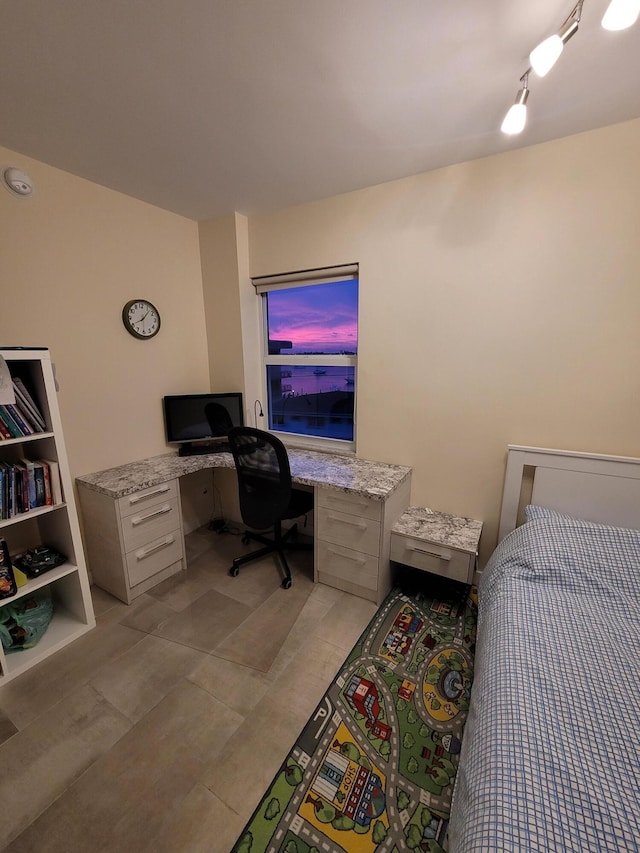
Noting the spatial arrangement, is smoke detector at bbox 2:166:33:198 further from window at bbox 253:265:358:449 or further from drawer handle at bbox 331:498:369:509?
drawer handle at bbox 331:498:369:509

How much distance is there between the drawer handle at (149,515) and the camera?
1.97 m

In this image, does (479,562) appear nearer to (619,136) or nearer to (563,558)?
(563,558)

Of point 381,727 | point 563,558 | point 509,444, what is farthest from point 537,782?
point 509,444

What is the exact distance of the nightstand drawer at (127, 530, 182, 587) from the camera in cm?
200

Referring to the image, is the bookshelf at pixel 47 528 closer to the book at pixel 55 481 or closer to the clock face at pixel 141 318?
the book at pixel 55 481

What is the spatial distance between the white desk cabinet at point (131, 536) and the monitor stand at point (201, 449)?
426mm

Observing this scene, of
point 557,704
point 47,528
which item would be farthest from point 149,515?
point 557,704

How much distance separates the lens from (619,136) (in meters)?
1.52

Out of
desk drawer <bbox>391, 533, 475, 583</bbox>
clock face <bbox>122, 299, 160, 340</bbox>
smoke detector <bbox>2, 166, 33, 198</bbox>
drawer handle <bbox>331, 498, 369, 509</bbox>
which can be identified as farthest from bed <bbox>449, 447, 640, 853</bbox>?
smoke detector <bbox>2, 166, 33, 198</bbox>

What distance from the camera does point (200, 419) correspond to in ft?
8.58

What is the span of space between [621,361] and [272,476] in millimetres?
1908

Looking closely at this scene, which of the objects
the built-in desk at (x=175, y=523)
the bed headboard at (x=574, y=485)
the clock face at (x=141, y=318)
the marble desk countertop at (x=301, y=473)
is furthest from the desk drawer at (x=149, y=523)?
the bed headboard at (x=574, y=485)

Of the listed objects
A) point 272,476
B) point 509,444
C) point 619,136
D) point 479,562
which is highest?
point 619,136

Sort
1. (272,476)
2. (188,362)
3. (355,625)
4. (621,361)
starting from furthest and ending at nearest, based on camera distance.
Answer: (188,362)
(272,476)
(355,625)
(621,361)
